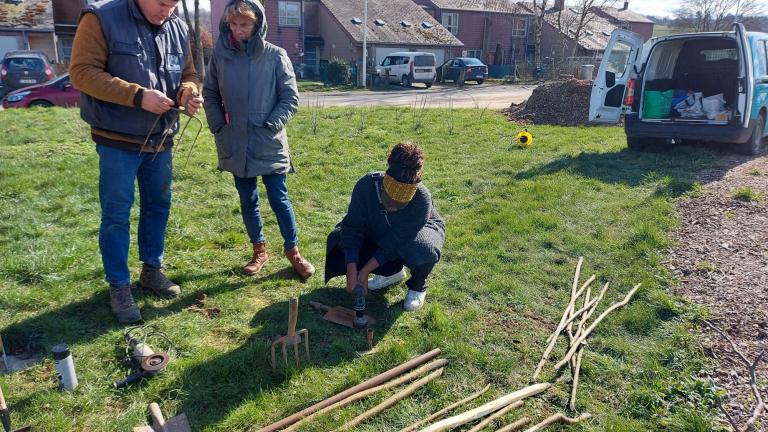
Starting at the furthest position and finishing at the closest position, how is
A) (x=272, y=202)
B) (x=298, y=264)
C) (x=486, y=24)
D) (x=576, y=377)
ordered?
(x=486, y=24)
(x=298, y=264)
(x=272, y=202)
(x=576, y=377)

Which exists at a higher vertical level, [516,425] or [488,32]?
[488,32]

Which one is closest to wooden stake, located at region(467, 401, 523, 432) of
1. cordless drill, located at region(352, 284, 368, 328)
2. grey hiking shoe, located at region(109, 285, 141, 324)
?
cordless drill, located at region(352, 284, 368, 328)

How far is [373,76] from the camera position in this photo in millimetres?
27906

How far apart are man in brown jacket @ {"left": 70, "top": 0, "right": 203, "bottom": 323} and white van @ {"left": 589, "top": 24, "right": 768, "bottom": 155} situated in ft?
22.8

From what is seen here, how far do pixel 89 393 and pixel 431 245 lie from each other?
2.14 metres

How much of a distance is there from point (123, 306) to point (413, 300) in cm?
190

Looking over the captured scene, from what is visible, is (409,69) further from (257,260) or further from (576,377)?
(576,377)

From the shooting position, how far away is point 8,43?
25.5 meters

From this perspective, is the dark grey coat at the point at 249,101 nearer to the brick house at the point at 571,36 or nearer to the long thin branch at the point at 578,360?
the long thin branch at the point at 578,360

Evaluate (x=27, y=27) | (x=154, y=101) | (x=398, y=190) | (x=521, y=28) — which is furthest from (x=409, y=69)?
(x=154, y=101)

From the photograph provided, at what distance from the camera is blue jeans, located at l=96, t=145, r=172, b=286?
128 inches

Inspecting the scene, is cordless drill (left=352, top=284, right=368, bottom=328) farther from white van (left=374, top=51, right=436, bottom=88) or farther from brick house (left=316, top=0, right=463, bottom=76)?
brick house (left=316, top=0, right=463, bottom=76)

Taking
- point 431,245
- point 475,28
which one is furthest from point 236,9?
point 475,28

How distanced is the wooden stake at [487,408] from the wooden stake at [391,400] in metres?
0.30
